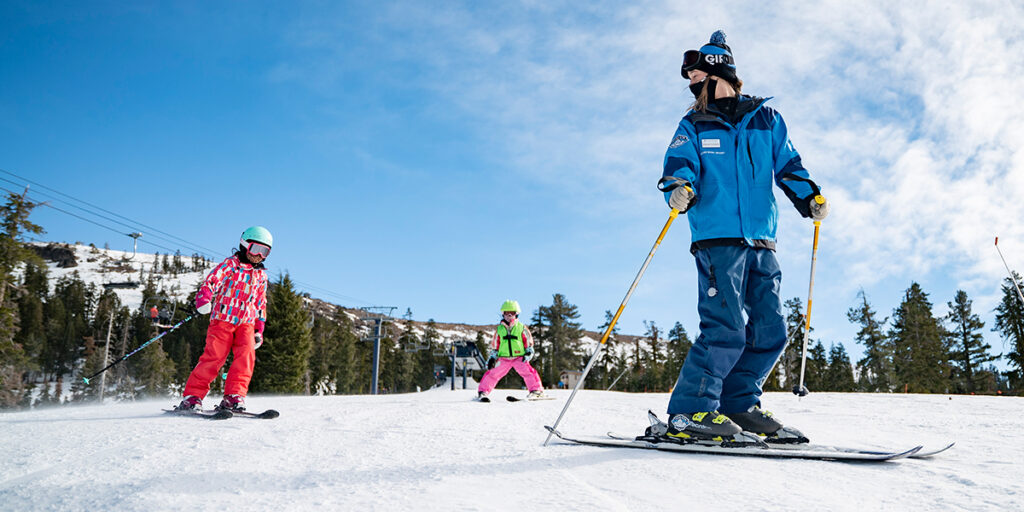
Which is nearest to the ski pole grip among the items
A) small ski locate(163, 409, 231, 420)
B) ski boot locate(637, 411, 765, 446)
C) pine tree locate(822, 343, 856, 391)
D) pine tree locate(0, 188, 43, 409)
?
ski boot locate(637, 411, 765, 446)

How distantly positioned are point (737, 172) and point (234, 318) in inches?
187

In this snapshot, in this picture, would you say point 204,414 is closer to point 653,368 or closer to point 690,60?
point 690,60

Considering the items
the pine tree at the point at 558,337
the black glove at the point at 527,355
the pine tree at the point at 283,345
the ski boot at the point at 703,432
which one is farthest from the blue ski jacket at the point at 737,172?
the pine tree at the point at 558,337

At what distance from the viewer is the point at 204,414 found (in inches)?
208

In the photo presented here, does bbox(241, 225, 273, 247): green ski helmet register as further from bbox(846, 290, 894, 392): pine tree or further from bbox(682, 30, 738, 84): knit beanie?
bbox(846, 290, 894, 392): pine tree

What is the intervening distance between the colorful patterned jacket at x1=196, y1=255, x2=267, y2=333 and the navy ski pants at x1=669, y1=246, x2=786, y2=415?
14.0 ft

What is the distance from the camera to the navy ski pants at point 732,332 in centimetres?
351

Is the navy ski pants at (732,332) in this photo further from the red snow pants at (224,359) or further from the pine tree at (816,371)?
the pine tree at (816,371)

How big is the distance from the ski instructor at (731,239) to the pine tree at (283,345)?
146 feet

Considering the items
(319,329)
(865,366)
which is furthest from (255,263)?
(319,329)

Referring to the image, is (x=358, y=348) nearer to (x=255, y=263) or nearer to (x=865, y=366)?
(x=865, y=366)

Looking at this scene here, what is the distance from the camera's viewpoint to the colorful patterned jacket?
18.7 feet

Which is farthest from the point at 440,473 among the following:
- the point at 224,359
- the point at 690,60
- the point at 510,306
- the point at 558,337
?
the point at 558,337

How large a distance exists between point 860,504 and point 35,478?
10.6 feet
